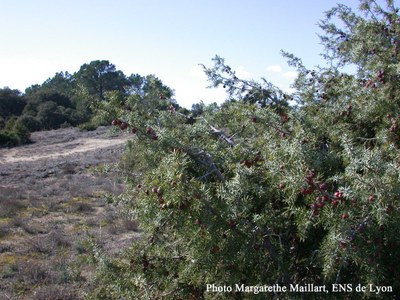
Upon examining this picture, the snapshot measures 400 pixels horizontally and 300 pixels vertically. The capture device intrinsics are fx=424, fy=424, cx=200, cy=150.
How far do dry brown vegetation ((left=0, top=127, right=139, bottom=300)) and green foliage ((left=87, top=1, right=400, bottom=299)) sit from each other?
654 mm

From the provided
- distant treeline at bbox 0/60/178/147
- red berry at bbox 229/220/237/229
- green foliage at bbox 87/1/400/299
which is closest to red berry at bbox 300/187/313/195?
green foliage at bbox 87/1/400/299

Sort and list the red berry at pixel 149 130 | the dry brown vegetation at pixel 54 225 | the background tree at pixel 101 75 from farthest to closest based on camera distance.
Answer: the background tree at pixel 101 75, the dry brown vegetation at pixel 54 225, the red berry at pixel 149 130

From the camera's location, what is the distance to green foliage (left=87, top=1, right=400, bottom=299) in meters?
1.93

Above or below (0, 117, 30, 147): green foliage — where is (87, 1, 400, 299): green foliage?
below

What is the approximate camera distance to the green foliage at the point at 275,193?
1.93 m

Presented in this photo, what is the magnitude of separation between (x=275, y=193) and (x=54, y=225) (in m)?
8.94

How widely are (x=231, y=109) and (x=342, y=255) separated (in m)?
1.68

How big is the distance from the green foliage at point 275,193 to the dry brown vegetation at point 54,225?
0.65m

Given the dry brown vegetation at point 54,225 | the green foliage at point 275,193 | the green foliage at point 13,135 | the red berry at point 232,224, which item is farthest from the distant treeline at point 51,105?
the red berry at point 232,224

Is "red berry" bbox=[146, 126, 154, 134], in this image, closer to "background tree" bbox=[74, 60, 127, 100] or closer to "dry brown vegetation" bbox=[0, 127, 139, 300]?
"dry brown vegetation" bbox=[0, 127, 139, 300]

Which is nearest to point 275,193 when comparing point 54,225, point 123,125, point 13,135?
point 123,125

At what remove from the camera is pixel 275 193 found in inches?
93.7

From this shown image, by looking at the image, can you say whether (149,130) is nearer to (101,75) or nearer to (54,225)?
(54,225)

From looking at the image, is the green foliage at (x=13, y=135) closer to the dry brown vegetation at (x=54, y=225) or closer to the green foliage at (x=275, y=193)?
the dry brown vegetation at (x=54, y=225)
